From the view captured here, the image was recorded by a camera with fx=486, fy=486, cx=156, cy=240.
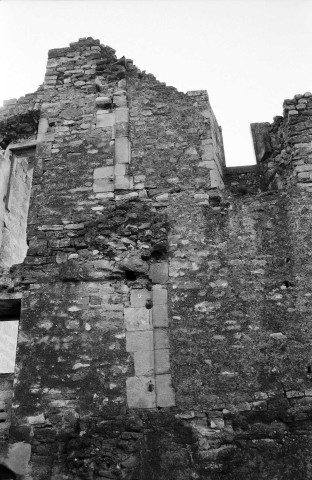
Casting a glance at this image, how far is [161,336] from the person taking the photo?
575 cm

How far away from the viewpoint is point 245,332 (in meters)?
5.72

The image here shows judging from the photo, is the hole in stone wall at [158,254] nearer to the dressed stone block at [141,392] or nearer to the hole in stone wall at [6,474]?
the dressed stone block at [141,392]

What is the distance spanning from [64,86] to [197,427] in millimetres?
5611

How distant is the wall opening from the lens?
8.20 metres

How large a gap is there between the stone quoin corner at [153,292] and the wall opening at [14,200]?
37 cm

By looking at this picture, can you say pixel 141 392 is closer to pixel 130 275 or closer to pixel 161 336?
pixel 161 336

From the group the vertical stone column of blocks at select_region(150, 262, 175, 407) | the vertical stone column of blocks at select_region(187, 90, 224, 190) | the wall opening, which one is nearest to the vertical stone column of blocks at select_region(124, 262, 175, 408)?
the vertical stone column of blocks at select_region(150, 262, 175, 407)

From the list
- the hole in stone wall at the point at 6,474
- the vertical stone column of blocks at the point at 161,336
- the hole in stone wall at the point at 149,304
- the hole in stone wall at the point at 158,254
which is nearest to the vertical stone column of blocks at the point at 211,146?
the hole in stone wall at the point at 158,254

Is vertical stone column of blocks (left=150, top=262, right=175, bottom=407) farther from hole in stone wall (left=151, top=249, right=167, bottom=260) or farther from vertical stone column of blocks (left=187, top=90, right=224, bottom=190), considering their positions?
vertical stone column of blocks (left=187, top=90, right=224, bottom=190)

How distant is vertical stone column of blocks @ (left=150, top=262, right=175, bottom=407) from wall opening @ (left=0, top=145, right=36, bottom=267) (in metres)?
3.31

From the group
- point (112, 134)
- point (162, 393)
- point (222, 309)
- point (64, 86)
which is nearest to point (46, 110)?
point (64, 86)

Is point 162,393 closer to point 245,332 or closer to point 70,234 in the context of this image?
point 245,332

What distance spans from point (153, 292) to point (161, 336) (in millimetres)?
572

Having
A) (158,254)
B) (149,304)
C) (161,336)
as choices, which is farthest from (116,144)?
(161,336)
